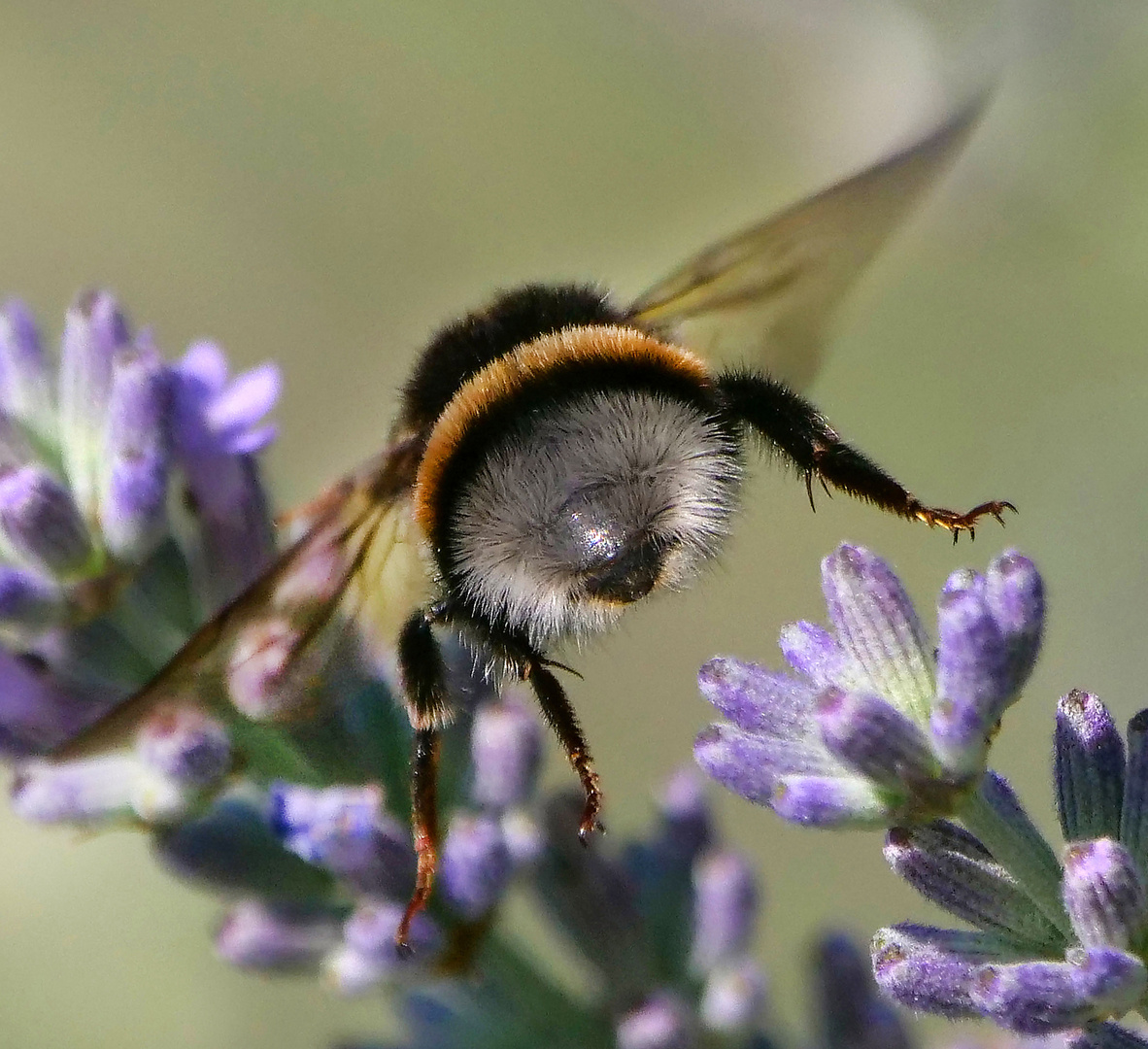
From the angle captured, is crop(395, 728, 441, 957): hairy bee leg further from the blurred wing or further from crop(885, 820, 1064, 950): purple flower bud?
crop(885, 820, 1064, 950): purple flower bud

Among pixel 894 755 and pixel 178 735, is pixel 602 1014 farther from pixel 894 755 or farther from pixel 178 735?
pixel 894 755

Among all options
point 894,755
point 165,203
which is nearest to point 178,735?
point 894,755

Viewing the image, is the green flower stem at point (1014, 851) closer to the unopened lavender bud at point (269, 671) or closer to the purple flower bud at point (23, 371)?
the unopened lavender bud at point (269, 671)

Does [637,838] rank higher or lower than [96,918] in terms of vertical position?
higher

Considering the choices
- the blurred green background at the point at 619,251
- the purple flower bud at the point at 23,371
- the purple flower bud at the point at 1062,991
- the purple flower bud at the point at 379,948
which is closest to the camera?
the purple flower bud at the point at 1062,991

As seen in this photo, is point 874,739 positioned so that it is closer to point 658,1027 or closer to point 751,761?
point 751,761

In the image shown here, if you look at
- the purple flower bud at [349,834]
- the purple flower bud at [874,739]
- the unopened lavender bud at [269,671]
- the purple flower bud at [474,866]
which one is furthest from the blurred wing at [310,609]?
the purple flower bud at [874,739]
